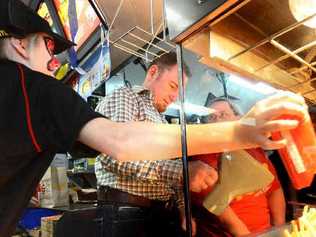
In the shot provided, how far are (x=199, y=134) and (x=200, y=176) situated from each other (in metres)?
0.25

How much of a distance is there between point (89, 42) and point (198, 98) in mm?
1818

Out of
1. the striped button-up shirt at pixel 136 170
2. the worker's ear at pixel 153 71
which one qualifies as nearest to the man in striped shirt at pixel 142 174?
the striped button-up shirt at pixel 136 170

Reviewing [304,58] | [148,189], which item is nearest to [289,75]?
[304,58]

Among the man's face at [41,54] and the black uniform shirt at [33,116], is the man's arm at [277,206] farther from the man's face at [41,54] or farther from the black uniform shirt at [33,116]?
the man's face at [41,54]

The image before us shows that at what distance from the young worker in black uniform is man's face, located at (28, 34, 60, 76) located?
2 cm

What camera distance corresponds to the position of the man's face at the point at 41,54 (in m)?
1.00

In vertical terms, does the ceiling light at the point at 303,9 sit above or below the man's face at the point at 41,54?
below

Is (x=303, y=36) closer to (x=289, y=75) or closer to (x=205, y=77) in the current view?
(x=289, y=75)

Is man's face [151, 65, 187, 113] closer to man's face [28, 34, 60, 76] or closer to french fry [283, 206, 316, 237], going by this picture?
man's face [28, 34, 60, 76]

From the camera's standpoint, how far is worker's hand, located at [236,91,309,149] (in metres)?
0.60

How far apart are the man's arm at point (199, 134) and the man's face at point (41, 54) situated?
14.7 inches

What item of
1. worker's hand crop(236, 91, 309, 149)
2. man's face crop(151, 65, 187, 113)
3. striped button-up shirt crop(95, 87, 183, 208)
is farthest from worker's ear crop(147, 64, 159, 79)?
worker's hand crop(236, 91, 309, 149)

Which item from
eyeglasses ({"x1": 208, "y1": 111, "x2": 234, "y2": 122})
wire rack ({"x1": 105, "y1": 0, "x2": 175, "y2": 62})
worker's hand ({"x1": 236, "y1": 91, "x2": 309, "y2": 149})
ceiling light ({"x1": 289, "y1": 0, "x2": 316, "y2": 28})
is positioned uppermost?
wire rack ({"x1": 105, "y1": 0, "x2": 175, "y2": 62})

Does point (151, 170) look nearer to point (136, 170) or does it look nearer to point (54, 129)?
point (136, 170)
